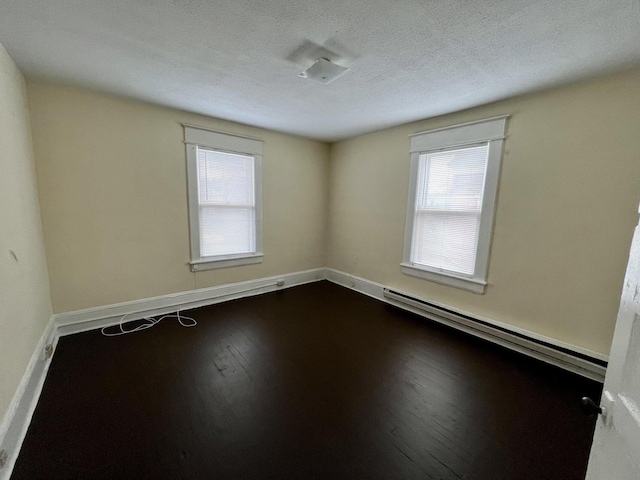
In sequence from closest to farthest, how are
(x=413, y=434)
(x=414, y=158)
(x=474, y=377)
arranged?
1. (x=413, y=434)
2. (x=474, y=377)
3. (x=414, y=158)

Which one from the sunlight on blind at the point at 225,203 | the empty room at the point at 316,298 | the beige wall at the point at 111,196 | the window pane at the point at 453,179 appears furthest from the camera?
the sunlight on blind at the point at 225,203

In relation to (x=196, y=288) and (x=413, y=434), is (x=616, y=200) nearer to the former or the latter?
(x=413, y=434)

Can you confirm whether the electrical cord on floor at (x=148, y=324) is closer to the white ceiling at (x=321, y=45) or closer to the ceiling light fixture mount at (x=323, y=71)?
the white ceiling at (x=321, y=45)

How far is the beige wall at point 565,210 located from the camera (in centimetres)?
189

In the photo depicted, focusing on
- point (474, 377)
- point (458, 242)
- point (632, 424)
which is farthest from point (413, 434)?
point (458, 242)

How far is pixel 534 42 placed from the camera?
5.07 ft

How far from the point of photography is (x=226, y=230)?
345 cm

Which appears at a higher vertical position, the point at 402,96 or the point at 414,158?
the point at 402,96

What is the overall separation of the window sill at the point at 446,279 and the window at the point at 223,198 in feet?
7.03

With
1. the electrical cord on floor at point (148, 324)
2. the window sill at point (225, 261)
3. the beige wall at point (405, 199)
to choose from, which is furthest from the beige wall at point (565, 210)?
the electrical cord on floor at point (148, 324)

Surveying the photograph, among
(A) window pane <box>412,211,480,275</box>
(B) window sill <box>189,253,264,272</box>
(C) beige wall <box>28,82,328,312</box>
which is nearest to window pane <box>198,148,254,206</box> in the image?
(C) beige wall <box>28,82,328,312</box>

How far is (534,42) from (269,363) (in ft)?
9.60

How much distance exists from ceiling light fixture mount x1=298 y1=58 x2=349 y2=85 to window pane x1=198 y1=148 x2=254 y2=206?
170 centimetres

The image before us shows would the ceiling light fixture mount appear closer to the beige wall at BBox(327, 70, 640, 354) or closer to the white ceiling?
the white ceiling
